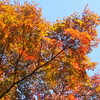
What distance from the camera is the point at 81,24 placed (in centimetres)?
1043

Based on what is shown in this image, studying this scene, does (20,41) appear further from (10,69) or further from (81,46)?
(81,46)

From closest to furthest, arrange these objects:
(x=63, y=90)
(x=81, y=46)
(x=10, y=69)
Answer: (x=81, y=46), (x=10, y=69), (x=63, y=90)

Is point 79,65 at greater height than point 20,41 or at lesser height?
lesser

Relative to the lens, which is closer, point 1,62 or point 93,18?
point 93,18

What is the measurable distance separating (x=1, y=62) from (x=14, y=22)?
3.21 metres

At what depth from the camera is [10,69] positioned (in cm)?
1136

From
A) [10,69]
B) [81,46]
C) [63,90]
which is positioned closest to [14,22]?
[10,69]

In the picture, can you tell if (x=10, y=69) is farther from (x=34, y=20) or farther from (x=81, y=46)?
(x=81, y=46)

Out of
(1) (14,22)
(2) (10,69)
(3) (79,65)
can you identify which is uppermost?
(1) (14,22)

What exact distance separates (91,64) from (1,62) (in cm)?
568

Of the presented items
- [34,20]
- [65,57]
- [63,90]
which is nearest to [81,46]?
[65,57]

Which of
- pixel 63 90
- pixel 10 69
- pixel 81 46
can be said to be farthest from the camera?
pixel 63 90

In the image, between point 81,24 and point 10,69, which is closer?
A: point 81,24

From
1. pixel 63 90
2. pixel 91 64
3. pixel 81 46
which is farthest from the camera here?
pixel 63 90
